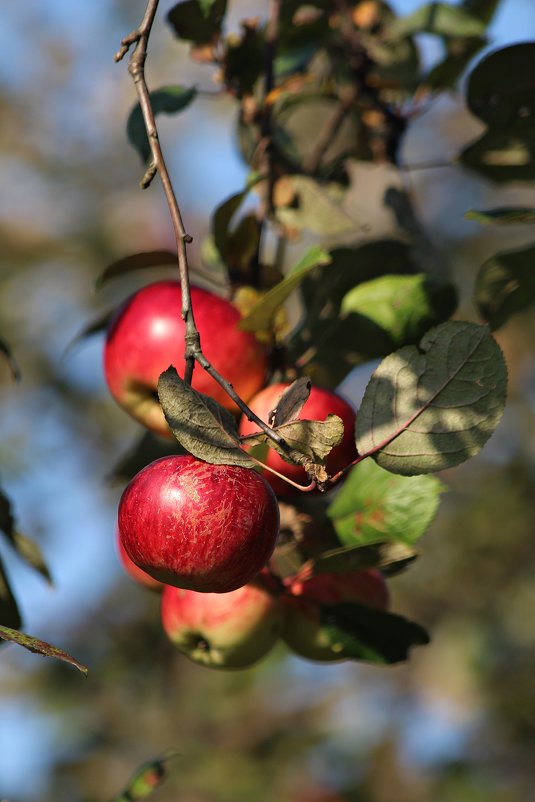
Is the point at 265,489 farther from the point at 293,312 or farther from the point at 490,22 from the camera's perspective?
the point at 293,312

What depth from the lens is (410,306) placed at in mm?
765

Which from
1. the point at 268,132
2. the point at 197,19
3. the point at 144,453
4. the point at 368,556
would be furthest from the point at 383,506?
the point at 197,19

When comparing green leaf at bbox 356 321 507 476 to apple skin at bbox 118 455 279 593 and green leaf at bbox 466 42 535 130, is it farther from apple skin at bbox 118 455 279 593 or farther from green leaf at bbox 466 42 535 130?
green leaf at bbox 466 42 535 130

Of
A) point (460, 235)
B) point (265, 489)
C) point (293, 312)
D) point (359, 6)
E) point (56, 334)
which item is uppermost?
point (359, 6)

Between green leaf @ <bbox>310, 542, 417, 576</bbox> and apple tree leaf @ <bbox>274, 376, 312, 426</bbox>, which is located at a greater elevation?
apple tree leaf @ <bbox>274, 376, 312, 426</bbox>

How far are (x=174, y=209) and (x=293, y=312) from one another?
243 cm

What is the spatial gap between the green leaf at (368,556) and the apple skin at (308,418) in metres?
0.07

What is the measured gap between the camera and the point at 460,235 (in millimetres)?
3576

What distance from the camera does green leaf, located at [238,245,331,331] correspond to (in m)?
0.68

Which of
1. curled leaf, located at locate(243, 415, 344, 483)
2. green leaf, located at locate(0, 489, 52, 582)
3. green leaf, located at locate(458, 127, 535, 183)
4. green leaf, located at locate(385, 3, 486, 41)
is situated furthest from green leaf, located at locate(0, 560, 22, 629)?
green leaf, located at locate(385, 3, 486, 41)

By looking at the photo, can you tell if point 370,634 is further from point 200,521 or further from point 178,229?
point 178,229

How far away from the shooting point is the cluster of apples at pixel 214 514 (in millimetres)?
557

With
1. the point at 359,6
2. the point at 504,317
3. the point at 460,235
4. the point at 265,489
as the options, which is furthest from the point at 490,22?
the point at 460,235

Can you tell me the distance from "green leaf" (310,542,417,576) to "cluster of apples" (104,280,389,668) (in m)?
0.07
